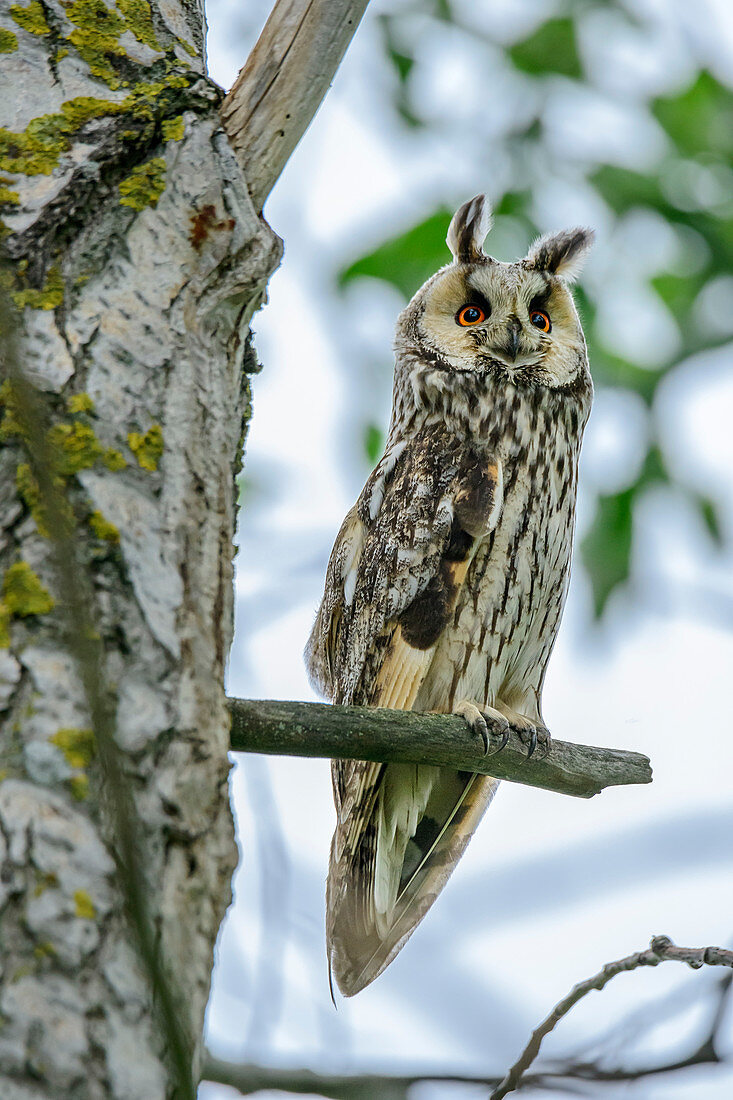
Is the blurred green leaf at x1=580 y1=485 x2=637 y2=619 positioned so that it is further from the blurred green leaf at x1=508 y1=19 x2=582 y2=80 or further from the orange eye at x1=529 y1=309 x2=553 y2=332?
the blurred green leaf at x1=508 y1=19 x2=582 y2=80

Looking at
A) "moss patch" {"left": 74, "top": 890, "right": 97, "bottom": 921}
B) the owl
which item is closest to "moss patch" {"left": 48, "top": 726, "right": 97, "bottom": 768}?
"moss patch" {"left": 74, "top": 890, "right": 97, "bottom": 921}

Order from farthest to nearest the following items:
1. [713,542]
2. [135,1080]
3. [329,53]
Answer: [713,542] < [329,53] < [135,1080]

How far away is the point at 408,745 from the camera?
1482mm

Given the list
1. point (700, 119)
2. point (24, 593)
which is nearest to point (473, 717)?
point (24, 593)

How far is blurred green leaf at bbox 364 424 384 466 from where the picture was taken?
3340 millimetres

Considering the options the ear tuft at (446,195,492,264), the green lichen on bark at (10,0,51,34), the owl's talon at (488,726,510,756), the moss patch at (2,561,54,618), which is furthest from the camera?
the ear tuft at (446,195,492,264)

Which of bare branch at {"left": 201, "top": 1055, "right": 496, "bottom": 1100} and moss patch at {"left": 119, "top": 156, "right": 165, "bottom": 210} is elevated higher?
moss patch at {"left": 119, "top": 156, "right": 165, "bottom": 210}

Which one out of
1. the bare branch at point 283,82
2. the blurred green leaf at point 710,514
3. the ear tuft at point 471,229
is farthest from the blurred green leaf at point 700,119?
the bare branch at point 283,82

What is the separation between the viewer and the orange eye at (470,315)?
2766mm

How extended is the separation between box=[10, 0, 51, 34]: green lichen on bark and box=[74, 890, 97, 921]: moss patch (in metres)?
1.07

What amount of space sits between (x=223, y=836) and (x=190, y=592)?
0.81 feet

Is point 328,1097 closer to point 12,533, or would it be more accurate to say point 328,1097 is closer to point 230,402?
point 12,533

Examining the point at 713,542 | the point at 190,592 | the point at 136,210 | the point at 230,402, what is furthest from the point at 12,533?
the point at 713,542

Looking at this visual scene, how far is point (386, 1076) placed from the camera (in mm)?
1033
